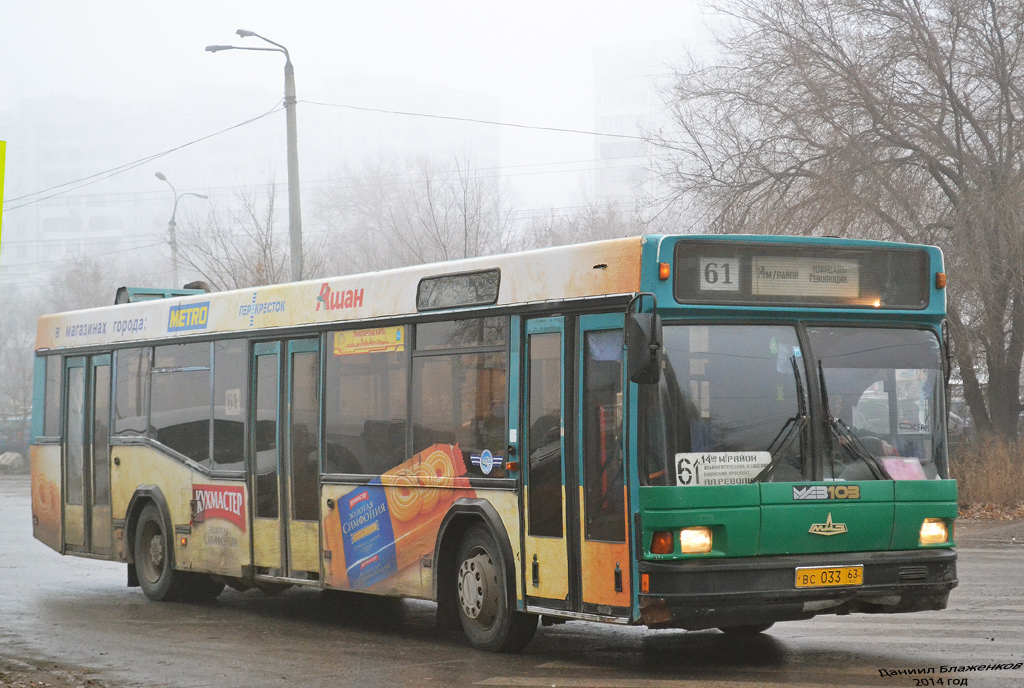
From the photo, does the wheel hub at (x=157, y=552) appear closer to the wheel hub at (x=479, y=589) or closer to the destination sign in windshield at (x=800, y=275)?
the wheel hub at (x=479, y=589)

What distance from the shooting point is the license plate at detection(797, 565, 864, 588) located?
8.34 meters

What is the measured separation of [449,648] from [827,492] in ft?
10.6

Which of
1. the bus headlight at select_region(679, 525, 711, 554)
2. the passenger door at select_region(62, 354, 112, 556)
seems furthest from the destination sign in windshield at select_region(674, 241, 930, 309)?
the passenger door at select_region(62, 354, 112, 556)

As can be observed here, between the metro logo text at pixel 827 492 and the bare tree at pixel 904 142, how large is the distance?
1332cm

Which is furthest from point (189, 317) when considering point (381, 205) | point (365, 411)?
point (381, 205)

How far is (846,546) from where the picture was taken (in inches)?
335

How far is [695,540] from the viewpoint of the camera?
8203mm

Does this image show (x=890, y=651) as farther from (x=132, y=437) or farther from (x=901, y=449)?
(x=132, y=437)

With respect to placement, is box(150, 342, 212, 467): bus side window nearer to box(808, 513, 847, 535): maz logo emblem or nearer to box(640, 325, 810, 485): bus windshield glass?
box(640, 325, 810, 485): bus windshield glass

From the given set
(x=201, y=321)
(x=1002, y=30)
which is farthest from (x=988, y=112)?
(x=201, y=321)

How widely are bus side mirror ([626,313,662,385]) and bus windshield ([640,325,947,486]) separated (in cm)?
34

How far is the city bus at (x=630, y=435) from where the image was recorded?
829 centimetres

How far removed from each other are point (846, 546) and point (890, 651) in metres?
1.35

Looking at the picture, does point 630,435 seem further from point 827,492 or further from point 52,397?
point 52,397
